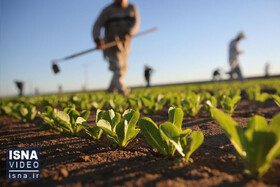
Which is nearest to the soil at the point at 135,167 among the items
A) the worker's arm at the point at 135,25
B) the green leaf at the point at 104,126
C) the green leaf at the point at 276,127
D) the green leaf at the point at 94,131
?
the green leaf at the point at 94,131

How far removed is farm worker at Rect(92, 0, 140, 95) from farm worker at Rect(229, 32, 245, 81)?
8225 mm

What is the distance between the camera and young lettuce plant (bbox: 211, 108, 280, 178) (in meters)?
0.75

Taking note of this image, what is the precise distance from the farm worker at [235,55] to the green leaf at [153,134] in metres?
12.7

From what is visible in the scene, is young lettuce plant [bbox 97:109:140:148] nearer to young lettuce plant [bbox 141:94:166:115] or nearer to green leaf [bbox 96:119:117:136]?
green leaf [bbox 96:119:117:136]

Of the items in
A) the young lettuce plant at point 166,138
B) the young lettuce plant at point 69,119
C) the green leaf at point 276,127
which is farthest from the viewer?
the young lettuce plant at point 69,119

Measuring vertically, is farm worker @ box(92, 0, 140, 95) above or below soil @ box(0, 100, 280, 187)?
above

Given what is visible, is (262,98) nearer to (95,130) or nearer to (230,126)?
(230,126)

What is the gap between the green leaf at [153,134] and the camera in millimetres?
1139

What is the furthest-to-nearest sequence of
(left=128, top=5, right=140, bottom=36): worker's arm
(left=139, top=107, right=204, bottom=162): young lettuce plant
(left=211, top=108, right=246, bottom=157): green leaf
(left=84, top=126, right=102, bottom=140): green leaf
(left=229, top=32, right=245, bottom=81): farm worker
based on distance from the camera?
(left=229, top=32, right=245, bottom=81): farm worker, (left=128, top=5, right=140, bottom=36): worker's arm, (left=84, top=126, right=102, bottom=140): green leaf, (left=139, top=107, right=204, bottom=162): young lettuce plant, (left=211, top=108, right=246, bottom=157): green leaf

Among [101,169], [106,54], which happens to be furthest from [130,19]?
[101,169]

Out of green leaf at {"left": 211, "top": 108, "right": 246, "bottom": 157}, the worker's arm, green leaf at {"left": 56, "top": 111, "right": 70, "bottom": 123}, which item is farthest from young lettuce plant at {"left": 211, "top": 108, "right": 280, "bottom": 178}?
the worker's arm

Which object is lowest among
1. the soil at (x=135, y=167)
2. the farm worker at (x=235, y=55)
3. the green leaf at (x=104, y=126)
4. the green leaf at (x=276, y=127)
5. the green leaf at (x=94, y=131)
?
the soil at (x=135, y=167)

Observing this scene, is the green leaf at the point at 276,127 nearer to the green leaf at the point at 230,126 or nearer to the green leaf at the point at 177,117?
the green leaf at the point at 230,126

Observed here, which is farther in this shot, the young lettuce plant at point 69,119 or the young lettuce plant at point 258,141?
the young lettuce plant at point 69,119
